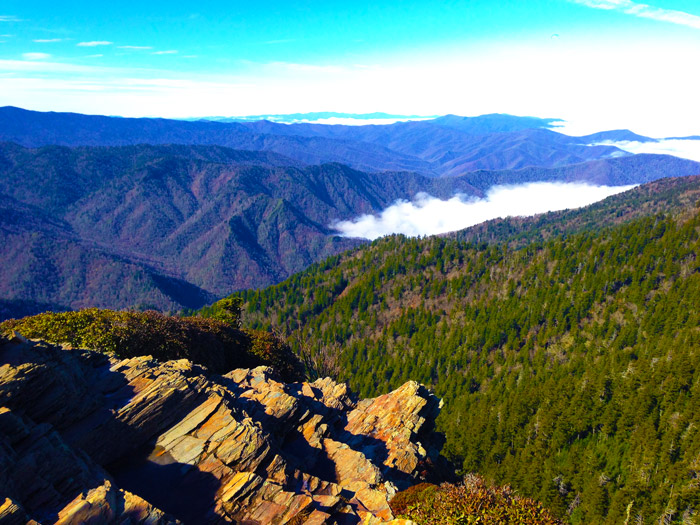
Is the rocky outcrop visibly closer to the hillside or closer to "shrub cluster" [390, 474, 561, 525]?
"shrub cluster" [390, 474, 561, 525]

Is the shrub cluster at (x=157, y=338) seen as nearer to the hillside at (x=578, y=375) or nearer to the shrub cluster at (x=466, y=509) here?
the shrub cluster at (x=466, y=509)

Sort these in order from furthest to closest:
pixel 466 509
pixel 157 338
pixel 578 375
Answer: pixel 578 375, pixel 157 338, pixel 466 509

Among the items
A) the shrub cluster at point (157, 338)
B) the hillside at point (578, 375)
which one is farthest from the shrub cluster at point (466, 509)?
the hillside at point (578, 375)

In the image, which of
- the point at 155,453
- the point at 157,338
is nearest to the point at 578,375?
the point at 157,338

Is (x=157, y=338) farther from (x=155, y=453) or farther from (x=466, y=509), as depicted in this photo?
(x=466, y=509)

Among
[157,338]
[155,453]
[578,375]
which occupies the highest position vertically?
[155,453]

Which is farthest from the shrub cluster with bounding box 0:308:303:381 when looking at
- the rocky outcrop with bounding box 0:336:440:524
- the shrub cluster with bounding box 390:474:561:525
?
the shrub cluster with bounding box 390:474:561:525

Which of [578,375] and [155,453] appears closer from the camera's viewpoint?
[155,453]
